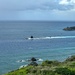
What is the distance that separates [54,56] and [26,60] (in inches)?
462

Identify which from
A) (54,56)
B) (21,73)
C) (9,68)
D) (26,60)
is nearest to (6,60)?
(26,60)

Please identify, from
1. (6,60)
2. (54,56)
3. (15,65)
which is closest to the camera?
(15,65)

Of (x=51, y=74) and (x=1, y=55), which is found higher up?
(x=51, y=74)

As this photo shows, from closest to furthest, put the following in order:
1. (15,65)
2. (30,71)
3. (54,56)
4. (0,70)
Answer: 1. (30,71)
2. (0,70)
3. (15,65)
4. (54,56)

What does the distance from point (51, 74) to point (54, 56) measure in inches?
2155

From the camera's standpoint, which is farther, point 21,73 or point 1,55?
point 1,55

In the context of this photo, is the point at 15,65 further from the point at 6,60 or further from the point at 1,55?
the point at 1,55

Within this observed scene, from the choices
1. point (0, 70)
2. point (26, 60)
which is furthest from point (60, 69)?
point (26, 60)

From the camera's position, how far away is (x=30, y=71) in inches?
1372

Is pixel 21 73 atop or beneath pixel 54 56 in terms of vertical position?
atop

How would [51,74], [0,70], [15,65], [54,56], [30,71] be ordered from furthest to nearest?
[54,56] → [15,65] → [0,70] → [30,71] → [51,74]

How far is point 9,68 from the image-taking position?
68.1m

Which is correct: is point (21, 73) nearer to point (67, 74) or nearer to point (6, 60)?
point (67, 74)

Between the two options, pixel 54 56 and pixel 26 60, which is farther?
pixel 54 56
